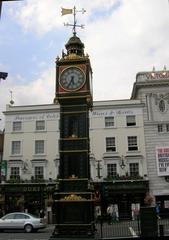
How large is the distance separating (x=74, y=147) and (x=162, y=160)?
2195cm

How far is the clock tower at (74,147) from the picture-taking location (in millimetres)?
17312

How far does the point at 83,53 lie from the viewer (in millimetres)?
20359

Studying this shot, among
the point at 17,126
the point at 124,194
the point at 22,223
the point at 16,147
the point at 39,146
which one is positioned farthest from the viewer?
the point at 17,126

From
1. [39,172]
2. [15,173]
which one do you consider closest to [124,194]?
[39,172]

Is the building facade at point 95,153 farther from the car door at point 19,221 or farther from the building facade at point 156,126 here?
the car door at point 19,221

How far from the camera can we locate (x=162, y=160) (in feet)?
127

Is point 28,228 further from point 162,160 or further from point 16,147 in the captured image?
point 162,160

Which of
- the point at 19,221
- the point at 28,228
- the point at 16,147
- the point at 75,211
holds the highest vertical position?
the point at 16,147

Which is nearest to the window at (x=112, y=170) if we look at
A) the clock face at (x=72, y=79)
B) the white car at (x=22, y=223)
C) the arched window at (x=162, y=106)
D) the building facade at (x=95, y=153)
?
the building facade at (x=95, y=153)

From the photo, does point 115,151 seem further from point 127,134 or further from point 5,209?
point 5,209

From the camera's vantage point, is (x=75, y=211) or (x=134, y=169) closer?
(x=75, y=211)

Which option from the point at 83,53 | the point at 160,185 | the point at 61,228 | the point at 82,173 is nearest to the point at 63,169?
the point at 82,173

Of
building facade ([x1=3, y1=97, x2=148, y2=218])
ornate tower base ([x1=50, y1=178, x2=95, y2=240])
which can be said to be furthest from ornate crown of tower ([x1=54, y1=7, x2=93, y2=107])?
building facade ([x1=3, y1=97, x2=148, y2=218])

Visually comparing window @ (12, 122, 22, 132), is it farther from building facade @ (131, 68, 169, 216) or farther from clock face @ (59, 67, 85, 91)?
clock face @ (59, 67, 85, 91)
